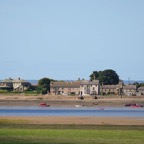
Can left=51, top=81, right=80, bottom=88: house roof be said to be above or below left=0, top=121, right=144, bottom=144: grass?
above

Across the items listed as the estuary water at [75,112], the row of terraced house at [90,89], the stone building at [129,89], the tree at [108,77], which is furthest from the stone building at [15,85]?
the estuary water at [75,112]

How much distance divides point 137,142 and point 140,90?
120381mm

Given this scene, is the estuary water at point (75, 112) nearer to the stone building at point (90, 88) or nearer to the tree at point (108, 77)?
the stone building at point (90, 88)

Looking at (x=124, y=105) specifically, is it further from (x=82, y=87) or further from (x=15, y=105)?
(x=82, y=87)

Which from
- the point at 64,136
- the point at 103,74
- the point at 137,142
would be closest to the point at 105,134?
the point at 64,136

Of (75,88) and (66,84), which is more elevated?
(66,84)

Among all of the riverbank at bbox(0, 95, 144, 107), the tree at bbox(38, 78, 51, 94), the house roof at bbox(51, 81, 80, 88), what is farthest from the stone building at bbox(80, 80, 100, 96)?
the riverbank at bbox(0, 95, 144, 107)

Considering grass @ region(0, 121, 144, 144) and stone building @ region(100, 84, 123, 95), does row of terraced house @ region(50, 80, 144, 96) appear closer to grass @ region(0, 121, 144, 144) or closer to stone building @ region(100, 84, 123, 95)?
stone building @ region(100, 84, 123, 95)

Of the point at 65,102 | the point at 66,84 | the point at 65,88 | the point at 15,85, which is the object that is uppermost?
the point at 15,85

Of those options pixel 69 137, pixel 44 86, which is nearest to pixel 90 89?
pixel 44 86

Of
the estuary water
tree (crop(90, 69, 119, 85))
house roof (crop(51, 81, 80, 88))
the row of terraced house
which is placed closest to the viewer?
the estuary water

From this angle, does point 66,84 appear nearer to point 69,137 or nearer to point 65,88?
point 65,88

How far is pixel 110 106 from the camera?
4483 inches

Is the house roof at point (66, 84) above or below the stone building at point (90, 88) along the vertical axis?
above
